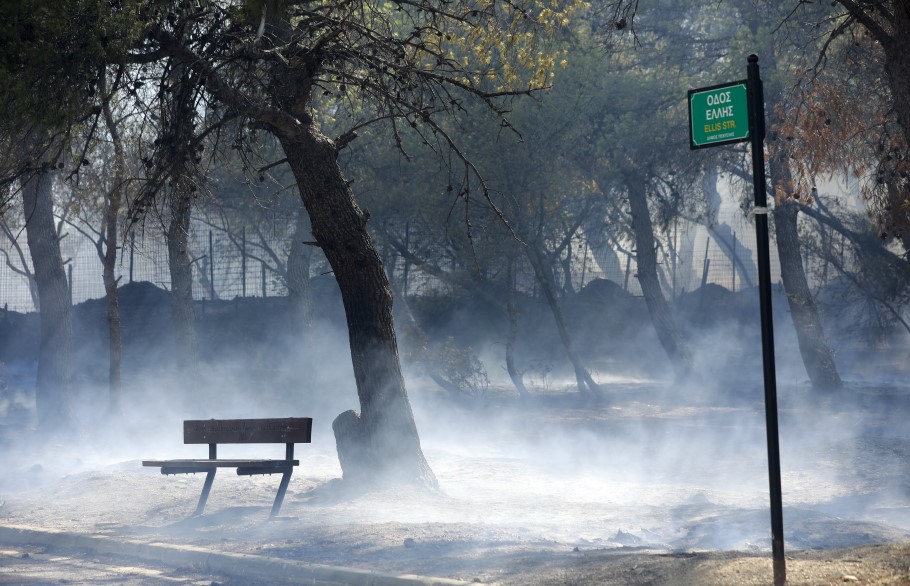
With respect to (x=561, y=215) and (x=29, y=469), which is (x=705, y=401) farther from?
(x=29, y=469)

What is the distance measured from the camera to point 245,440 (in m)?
9.75

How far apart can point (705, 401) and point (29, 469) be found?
13083 millimetres

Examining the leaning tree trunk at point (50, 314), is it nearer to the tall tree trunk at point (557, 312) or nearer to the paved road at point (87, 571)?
the paved road at point (87, 571)

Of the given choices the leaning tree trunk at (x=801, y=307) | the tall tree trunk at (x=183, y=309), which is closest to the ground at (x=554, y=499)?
the leaning tree trunk at (x=801, y=307)

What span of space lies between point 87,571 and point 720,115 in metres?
→ 5.45

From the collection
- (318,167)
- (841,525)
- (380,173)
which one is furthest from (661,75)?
(841,525)

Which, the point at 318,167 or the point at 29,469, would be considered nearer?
the point at 318,167

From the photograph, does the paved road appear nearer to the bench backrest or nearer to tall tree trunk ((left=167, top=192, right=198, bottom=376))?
the bench backrest

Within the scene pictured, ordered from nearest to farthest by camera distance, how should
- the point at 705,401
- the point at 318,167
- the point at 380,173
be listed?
1. the point at 318,167
2. the point at 705,401
3. the point at 380,173

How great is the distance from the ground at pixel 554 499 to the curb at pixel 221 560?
0.58 ft

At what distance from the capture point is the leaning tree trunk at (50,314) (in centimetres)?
1562

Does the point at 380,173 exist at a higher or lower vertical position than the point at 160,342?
higher

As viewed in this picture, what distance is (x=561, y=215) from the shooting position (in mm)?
22656

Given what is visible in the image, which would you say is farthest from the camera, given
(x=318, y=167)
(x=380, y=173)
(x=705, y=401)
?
(x=380, y=173)
